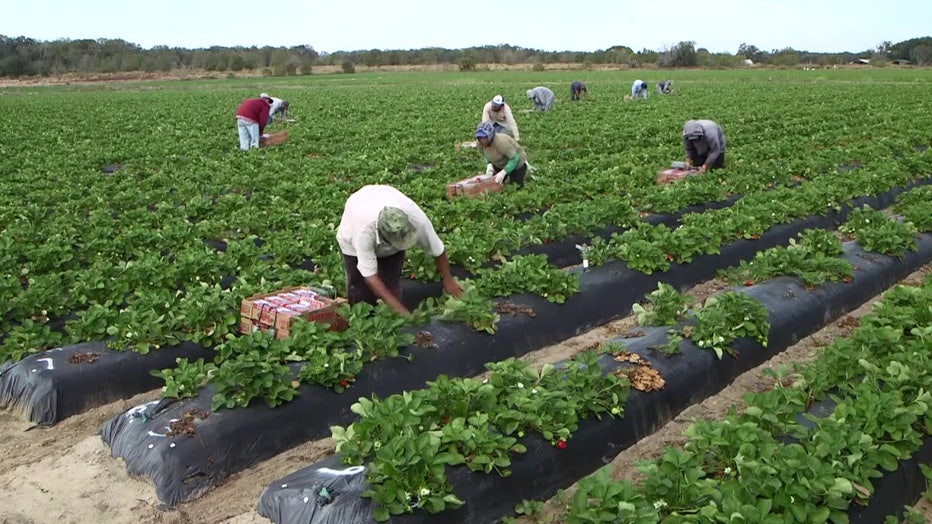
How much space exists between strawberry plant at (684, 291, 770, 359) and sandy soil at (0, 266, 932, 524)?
14.4 inches

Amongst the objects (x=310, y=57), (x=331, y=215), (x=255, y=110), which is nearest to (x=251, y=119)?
(x=255, y=110)

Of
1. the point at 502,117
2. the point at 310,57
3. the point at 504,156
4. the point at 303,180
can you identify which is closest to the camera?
the point at 504,156

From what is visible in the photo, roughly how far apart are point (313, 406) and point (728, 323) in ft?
10.2

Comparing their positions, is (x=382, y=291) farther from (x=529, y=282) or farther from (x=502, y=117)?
(x=502, y=117)

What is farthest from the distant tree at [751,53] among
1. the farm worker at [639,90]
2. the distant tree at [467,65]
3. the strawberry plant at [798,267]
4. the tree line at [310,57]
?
the strawberry plant at [798,267]

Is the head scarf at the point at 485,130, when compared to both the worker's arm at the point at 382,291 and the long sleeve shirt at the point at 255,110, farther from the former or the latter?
the long sleeve shirt at the point at 255,110

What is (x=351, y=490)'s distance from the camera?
4066mm

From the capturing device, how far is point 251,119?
19109mm

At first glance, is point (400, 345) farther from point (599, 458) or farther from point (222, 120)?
point (222, 120)

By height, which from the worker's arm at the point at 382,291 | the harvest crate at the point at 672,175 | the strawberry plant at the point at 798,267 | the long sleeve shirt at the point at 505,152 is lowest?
the harvest crate at the point at 672,175

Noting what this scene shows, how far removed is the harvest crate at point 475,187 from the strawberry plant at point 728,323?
5783mm

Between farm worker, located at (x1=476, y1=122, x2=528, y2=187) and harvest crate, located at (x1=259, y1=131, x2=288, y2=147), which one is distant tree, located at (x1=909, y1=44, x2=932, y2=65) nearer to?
harvest crate, located at (x1=259, y1=131, x2=288, y2=147)

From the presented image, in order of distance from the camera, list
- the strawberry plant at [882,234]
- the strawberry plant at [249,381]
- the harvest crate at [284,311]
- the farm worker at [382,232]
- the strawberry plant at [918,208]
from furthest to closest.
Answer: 1. the strawberry plant at [918,208]
2. the strawberry plant at [882,234]
3. the harvest crate at [284,311]
4. the farm worker at [382,232]
5. the strawberry plant at [249,381]

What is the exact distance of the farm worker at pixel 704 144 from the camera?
13.6m
